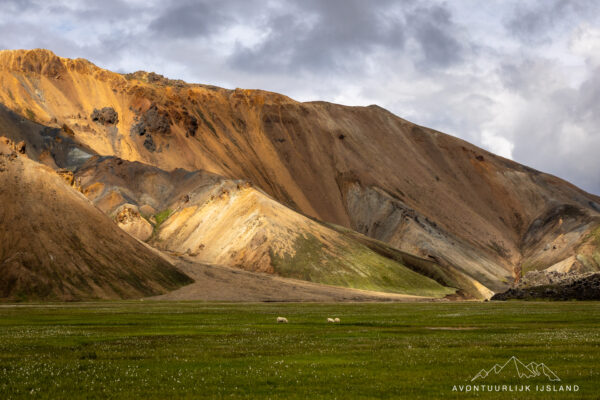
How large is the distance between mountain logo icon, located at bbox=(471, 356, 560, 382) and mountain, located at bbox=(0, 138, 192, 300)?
84410mm

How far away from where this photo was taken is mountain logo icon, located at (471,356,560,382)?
70.3 ft

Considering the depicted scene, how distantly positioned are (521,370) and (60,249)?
96277mm

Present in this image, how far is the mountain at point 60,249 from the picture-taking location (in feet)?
325

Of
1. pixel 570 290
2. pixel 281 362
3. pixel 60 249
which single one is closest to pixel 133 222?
pixel 60 249

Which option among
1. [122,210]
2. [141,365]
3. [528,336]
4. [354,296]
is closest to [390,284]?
[354,296]

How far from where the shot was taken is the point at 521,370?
2270cm

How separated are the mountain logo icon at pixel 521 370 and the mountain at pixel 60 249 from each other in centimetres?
8441

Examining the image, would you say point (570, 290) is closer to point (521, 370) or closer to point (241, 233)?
point (241, 233)

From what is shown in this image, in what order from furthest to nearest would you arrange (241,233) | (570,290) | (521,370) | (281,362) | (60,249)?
(241,233)
(60,249)
(570,290)
(281,362)
(521,370)

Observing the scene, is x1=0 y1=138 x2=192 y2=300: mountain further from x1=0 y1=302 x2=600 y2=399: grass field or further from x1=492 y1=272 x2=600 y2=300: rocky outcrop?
x1=492 y1=272 x2=600 y2=300: rocky outcrop

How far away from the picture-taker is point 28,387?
66.6 ft

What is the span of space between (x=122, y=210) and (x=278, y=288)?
62821 millimetres

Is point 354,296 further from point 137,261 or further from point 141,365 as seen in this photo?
point 141,365

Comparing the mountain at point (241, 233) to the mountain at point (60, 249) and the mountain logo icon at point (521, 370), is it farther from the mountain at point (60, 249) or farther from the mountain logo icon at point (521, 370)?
the mountain logo icon at point (521, 370)
